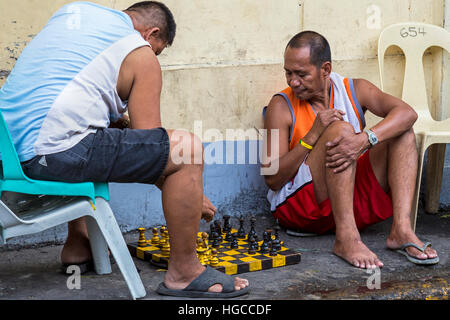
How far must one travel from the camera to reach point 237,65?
481 centimetres

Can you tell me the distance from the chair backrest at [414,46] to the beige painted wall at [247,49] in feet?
0.32

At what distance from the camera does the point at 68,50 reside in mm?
2879

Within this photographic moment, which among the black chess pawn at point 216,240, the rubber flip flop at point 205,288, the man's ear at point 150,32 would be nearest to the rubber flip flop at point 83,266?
the rubber flip flop at point 205,288

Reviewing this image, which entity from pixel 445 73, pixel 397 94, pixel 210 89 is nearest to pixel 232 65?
pixel 210 89

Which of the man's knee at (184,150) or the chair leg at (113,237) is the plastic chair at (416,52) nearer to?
the man's knee at (184,150)

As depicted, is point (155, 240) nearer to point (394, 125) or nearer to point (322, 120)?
point (322, 120)

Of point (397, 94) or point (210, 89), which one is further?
point (397, 94)

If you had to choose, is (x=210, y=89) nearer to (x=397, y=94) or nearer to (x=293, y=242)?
(x=293, y=242)

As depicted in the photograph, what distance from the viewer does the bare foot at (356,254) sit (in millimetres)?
3761

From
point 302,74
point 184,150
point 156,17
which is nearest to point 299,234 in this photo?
point 302,74

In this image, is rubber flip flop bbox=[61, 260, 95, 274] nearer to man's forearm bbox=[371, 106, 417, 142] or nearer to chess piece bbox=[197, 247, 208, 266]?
chess piece bbox=[197, 247, 208, 266]

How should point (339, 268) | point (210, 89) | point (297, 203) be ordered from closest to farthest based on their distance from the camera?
point (339, 268)
point (297, 203)
point (210, 89)

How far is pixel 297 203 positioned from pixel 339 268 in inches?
29.0

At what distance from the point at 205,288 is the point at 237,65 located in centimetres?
222
